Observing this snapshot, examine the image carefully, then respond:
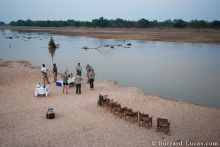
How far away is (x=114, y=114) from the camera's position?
13.7 metres

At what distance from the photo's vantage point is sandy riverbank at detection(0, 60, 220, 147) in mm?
10812

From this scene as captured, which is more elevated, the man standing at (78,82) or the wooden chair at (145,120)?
the man standing at (78,82)

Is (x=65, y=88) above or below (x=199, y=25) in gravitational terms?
below

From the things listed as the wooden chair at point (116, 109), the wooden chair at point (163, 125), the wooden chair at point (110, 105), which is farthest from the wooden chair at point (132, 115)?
the wooden chair at point (163, 125)

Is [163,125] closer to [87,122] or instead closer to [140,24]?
[87,122]

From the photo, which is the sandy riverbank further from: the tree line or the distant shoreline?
the tree line

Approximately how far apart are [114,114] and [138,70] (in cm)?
1778

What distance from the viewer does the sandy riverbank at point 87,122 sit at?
426 inches

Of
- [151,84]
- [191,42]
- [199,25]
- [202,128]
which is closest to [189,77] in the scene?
[151,84]

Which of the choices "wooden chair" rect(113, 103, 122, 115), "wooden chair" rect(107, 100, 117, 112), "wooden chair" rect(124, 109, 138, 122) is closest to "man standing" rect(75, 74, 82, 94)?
"wooden chair" rect(107, 100, 117, 112)

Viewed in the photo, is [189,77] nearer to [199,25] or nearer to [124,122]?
[124,122]

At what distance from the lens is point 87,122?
12.7 metres

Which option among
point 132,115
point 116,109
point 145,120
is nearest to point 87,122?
point 116,109

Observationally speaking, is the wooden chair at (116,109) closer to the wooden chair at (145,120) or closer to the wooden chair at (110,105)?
the wooden chair at (110,105)
